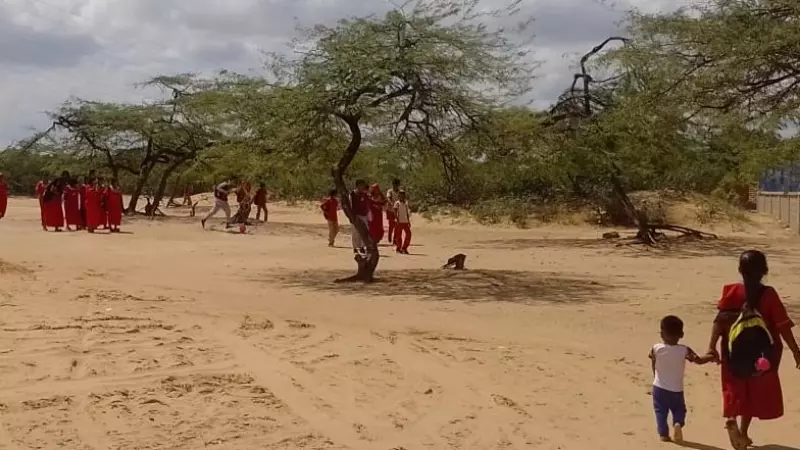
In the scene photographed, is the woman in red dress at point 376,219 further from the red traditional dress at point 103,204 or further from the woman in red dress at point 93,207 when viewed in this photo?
the red traditional dress at point 103,204

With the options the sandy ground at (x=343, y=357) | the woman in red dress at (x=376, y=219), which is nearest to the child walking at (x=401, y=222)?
the woman in red dress at (x=376, y=219)

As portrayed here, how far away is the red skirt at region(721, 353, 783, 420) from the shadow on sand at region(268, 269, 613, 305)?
292 inches

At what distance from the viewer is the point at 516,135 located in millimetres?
21219

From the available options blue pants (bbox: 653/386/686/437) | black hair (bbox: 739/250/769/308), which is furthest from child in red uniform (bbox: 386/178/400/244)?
black hair (bbox: 739/250/769/308)

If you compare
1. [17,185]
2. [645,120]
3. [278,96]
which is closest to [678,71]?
[645,120]

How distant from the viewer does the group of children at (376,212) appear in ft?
49.7

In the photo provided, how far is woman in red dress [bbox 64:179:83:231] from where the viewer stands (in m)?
27.1

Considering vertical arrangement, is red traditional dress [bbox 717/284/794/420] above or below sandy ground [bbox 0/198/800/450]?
above

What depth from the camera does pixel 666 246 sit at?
24219 millimetres

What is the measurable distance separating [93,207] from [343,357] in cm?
1948

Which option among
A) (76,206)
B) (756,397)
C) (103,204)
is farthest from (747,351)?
(76,206)

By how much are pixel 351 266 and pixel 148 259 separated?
4153 mm

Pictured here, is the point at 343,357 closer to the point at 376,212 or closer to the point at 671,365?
the point at 671,365

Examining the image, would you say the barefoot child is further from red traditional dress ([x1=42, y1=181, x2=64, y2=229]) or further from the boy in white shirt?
the boy in white shirt
